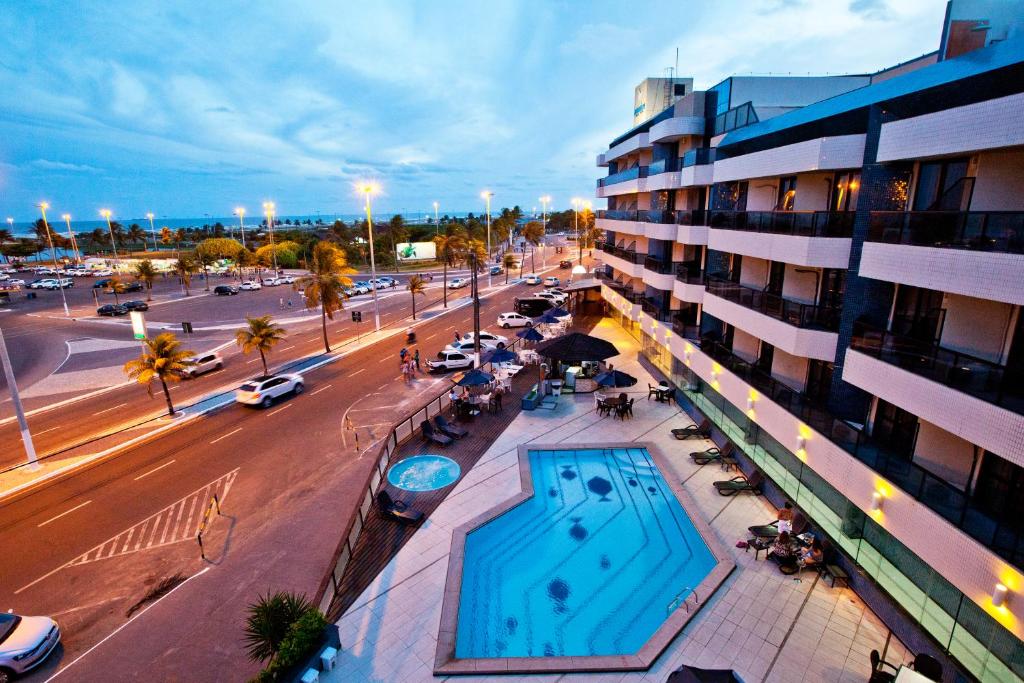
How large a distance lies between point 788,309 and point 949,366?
19.5 feet

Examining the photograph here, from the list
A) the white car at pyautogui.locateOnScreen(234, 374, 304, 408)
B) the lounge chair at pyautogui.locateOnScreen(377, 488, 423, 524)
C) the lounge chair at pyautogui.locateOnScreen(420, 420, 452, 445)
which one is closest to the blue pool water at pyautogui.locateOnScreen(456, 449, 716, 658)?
the lounge chair at pyautogui.locateOnScreen(377, 488, 423, 524)

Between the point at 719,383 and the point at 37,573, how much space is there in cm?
2327

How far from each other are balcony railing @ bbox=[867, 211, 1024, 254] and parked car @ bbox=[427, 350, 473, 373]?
77.1ft

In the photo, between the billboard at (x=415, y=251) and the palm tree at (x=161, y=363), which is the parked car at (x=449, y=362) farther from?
the billboard at (x=415, y=251)

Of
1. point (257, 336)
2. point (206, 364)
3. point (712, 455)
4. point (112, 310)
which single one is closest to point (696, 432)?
point (712, 455)

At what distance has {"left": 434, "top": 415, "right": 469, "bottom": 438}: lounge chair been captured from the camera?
819 inches

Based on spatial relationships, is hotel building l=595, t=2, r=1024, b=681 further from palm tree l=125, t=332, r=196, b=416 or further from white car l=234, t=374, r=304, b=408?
palm tree l=125, t=332, r=196, b=416

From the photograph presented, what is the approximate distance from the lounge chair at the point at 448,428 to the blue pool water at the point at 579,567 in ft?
13.5

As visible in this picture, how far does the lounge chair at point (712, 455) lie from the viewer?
18.6m

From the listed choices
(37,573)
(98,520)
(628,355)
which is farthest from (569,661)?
(628,355)

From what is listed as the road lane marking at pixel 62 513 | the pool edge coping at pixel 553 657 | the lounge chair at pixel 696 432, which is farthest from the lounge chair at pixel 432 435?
the road lane marking at pixel 62 513

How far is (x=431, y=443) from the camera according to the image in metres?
20.4

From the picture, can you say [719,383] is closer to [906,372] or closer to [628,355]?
[906,372]

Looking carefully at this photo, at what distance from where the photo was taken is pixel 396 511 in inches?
603
